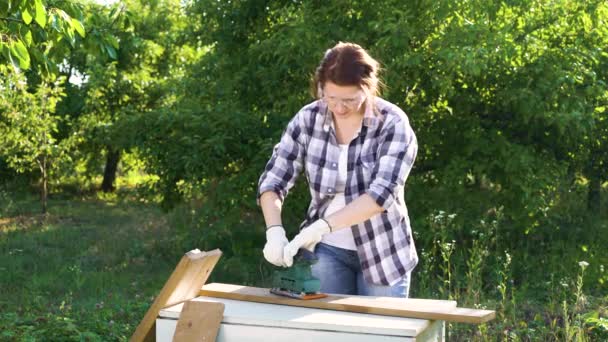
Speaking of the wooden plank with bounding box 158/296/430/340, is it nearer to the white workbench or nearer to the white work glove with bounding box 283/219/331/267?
the white workbench

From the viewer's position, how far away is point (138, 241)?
9.55m

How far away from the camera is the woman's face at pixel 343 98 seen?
9.59 ft

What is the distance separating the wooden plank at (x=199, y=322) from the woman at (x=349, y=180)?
14.2 inches

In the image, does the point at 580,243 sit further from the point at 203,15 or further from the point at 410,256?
the point at 410,256

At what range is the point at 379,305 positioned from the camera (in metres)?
2.77

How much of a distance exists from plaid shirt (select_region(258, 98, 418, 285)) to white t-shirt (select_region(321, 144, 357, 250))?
0.05 feet

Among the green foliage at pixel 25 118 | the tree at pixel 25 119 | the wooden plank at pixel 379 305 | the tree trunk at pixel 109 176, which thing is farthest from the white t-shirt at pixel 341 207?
the tree trunk at pixel 109 176

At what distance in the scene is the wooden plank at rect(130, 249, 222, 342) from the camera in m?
2.73

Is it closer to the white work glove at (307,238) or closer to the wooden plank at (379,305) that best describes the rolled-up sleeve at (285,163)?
the white work glove at (307,238)

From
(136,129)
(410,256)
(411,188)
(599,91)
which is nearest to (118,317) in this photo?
(136,129)

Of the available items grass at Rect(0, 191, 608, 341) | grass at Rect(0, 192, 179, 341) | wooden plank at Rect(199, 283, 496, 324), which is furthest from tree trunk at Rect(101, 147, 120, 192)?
wooden plank at Rect(199, 283, 496, 324)

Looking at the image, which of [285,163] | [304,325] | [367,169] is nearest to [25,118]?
[285,163]

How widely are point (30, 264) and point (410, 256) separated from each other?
5.92 m

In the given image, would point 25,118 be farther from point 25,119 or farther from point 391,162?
point 391,162
